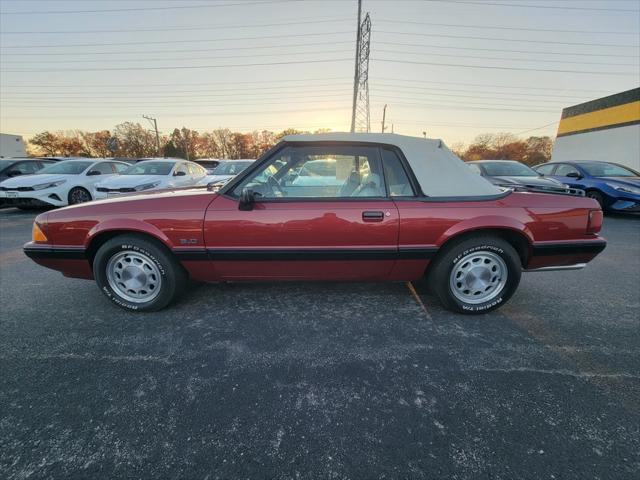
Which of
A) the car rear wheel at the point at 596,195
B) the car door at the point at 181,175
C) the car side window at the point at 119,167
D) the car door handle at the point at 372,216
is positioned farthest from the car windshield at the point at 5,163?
the car rear wheel at the point at 596,195

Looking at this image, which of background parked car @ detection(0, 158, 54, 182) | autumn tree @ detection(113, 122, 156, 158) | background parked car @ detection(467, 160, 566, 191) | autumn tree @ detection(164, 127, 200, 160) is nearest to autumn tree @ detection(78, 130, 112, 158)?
autumn tree @ detection(113, 122, 156, 158)

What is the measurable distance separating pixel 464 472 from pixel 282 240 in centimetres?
180

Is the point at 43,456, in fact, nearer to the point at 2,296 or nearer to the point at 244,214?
the point at 244,214

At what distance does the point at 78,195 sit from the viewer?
8055 millimetres

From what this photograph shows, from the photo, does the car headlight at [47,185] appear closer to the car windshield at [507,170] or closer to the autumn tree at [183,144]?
the car windshield at [507,170]

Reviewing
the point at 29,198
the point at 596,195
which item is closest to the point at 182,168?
the point at 29,198

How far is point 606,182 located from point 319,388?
29.9 ft

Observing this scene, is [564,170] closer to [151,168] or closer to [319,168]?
[319,168]

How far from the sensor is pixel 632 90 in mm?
16922

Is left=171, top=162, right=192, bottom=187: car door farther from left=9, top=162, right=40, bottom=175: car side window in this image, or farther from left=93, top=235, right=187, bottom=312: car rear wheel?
left=93, top=235, right=187, bottom=312: car rear wheel

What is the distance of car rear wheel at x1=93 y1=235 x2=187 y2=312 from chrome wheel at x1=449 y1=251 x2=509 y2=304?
244 cm

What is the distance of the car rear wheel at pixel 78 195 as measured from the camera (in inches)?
311

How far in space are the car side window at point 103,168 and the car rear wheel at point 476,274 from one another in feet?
32.0

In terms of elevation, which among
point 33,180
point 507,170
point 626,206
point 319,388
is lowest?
point 319,388
